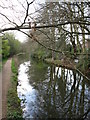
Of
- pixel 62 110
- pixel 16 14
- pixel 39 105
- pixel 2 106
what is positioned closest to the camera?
pixel 16 14

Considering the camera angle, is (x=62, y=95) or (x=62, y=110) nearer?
(x=62, y=110)

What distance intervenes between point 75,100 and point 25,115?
2427 millimetres

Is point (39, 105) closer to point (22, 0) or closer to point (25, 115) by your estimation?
point (25, 115)

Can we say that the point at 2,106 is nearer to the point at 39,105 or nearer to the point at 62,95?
the point at 39,105

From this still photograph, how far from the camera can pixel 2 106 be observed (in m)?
5.04

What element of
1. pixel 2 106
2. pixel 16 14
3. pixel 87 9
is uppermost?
pixel 87 9

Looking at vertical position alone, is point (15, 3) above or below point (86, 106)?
above

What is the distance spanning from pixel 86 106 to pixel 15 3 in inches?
190

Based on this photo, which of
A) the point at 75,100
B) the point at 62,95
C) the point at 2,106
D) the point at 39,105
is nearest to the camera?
the point at 2,106

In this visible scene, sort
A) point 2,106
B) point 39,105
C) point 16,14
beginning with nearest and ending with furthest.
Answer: point 16,14
point 2,106
point 39,105

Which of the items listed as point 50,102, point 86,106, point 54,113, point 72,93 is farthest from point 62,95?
point 54,113

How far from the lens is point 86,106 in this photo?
6.33 meters

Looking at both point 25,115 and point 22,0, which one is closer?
point 22,0

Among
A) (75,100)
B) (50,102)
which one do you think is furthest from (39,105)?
(75,100)
